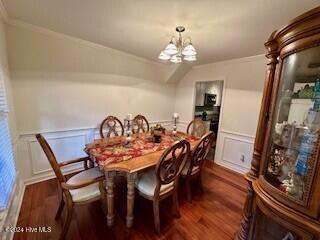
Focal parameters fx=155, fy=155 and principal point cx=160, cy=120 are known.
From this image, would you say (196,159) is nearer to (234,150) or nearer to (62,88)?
(234,150)

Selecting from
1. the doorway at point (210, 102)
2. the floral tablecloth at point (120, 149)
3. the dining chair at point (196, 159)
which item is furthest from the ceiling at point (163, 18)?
the doorway at point (210, 102)

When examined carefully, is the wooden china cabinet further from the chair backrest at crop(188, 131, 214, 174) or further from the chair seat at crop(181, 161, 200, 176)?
the chair seat at crop(181, 161, 200, 176)

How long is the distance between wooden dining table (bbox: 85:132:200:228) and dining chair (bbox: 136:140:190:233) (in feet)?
0.49

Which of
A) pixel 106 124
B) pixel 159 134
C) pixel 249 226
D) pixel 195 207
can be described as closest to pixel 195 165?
pixel 195 207

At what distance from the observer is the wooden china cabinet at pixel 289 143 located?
3.03ft

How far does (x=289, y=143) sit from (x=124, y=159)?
4.96ft

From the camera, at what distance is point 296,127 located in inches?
44.3

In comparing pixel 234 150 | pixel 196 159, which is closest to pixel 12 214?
pixel 196 159

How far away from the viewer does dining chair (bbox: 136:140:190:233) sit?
159 centimetres

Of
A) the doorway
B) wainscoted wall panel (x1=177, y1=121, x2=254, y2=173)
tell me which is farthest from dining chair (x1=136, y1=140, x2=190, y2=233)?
the doorway

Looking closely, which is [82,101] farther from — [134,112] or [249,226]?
[249,226]

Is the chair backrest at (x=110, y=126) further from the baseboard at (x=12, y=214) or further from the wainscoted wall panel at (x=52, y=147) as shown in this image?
the baseboard at (x=12, y=214)

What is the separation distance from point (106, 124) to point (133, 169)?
1.79 metres

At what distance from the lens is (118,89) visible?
3.30m
